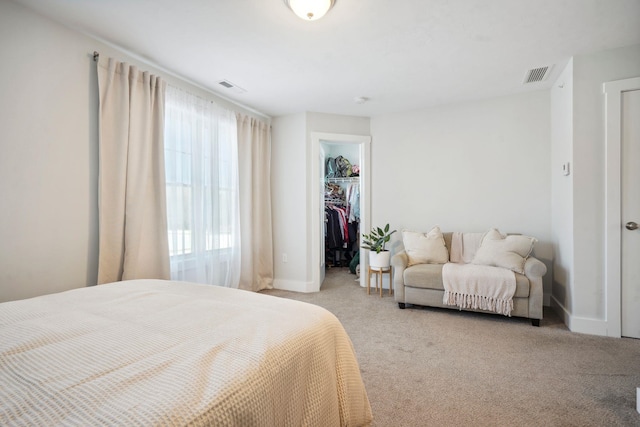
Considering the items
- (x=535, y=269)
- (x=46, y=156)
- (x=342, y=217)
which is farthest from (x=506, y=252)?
(x=46, y=156)

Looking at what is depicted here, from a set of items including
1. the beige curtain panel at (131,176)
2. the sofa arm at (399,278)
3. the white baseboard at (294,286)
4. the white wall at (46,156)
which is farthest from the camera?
the white baseboard at (294,286)

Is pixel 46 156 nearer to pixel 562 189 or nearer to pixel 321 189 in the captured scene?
pixel 321 189

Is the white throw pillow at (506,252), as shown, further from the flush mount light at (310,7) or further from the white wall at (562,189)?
the flush mount light at (310,7)

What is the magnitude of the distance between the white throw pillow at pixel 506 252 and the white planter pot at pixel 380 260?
101 cm

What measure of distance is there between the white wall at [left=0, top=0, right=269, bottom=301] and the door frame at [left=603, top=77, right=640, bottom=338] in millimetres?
4176

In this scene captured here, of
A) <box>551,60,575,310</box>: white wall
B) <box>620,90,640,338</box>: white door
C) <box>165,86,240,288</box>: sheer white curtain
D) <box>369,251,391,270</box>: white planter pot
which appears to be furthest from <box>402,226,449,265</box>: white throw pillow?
<box>165,86,240,288</box>: sheer white curtain

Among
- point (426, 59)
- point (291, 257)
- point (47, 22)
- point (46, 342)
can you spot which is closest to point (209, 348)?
point (46, 342)

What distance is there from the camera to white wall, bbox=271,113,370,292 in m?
3.97

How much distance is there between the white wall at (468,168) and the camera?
3359 mm

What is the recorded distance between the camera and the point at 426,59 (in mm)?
2596

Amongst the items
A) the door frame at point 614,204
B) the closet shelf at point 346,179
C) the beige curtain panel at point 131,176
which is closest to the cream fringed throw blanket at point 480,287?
the door frame at point 614,204

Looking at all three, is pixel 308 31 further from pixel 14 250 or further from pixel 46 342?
pixel 14 250

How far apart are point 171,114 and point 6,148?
50.9 inches

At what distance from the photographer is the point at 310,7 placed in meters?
1.83
